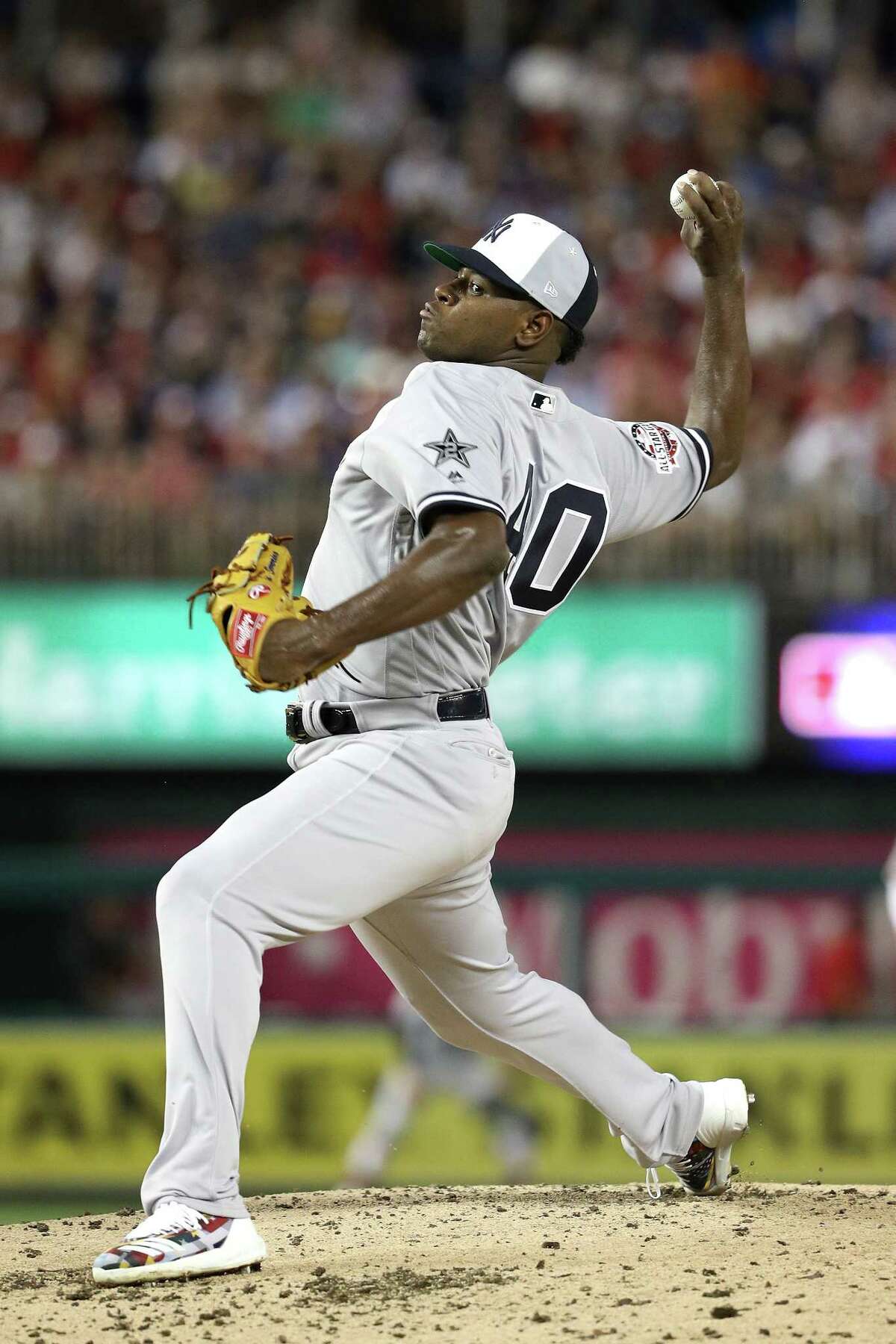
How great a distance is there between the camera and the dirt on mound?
11.0 ft

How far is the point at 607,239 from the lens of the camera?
1135 centimetres

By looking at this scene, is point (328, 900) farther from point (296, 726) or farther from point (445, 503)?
point (445, 503)

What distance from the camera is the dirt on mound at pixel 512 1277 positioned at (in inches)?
132

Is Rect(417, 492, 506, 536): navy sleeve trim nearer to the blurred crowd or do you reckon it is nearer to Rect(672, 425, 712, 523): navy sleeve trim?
Rect(672, 425, 712, 523): navy sleeve trim

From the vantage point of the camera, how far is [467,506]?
3.43 metres

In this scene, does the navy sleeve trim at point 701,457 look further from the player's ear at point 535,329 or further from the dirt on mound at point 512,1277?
the dirt on mound at point 512,1277

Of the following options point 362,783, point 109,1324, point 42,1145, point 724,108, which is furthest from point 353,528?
point 724,108

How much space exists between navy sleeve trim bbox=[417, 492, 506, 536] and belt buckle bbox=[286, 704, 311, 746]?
21.3 inches

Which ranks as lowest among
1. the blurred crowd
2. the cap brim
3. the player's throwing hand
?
the cap brim

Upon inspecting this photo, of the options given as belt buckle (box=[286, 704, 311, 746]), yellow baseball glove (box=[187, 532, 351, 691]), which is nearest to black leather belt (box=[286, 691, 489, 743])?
belt buckle (box=[286, 704, 311, 746])

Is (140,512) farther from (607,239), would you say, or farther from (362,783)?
(362,783)

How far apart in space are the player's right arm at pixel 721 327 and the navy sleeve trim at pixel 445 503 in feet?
3.14

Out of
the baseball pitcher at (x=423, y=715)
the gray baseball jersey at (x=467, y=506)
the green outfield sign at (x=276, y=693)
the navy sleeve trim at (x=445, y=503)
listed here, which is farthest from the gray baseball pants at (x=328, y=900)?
the green outfield sign at (x=276, y=693)

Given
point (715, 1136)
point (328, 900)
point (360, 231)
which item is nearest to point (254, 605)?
point (328, 900)
